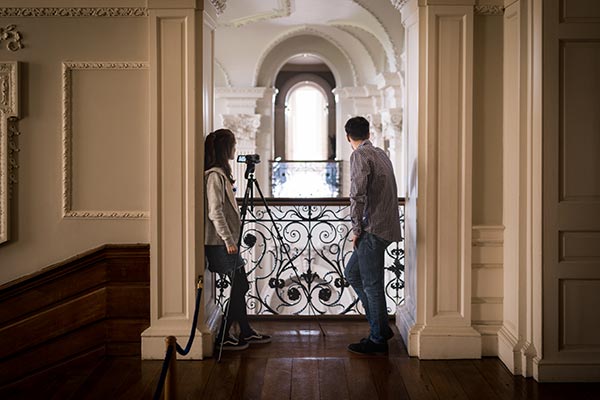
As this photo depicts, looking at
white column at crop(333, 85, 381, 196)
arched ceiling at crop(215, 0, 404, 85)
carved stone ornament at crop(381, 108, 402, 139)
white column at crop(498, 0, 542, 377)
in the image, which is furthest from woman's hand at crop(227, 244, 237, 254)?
white column at crop(333, 85, 381, 196)

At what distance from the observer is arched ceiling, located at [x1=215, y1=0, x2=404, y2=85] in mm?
Answer: 11188

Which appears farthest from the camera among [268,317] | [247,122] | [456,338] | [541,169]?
[247,122]

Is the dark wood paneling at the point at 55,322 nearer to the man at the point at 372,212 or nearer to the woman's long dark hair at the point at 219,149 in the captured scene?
the woman's long dark hair at the point at 219,149

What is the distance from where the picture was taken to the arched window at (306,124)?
21.2m

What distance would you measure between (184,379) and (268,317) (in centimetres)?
178

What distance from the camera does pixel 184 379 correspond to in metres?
4.56

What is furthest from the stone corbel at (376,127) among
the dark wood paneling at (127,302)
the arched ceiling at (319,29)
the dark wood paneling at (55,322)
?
the dark wood paneling at (55,322)

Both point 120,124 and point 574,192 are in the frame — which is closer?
point 574,192

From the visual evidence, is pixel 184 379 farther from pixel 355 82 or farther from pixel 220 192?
pixel 355 82

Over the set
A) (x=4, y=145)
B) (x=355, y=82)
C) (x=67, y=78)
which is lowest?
(x=4, y=145)

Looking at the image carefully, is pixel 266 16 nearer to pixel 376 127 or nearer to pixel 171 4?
pixel 376 127

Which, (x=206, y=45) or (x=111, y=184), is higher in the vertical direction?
(x=206, y=45)

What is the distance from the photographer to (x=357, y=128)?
5.01 metres

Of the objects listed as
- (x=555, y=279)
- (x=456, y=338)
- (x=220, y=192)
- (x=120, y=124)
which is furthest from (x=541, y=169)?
(x=120, y=124)
